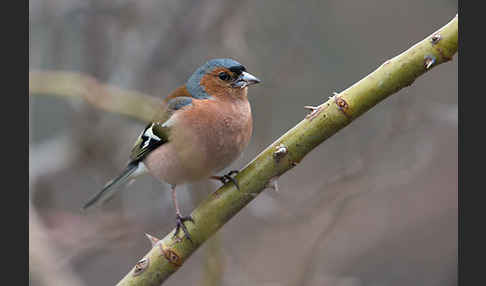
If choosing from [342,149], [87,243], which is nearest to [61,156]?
[87,243]

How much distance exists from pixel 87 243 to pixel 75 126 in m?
1.45

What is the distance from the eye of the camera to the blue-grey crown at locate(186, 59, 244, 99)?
3.83 metres

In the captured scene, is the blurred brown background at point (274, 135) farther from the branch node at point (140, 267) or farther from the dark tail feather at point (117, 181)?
the branch node at point (140, 267)

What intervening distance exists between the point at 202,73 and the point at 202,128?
52 centimetres

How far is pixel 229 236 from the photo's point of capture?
5379mm

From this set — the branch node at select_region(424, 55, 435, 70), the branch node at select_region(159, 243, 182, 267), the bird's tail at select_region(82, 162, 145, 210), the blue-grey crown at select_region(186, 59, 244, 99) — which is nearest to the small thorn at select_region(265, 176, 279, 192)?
the branch node at select_region(159, 243, 182, 267)

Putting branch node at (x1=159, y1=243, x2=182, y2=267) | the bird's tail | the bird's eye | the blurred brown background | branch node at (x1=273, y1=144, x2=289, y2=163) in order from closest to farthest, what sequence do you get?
branch node at (x1=273, y1=144, x2=289, y2=163)
branch node at (x1=159, y1=243, x2=182, y2=267)
the bird's eye
the bird's tail
the blurred brown background

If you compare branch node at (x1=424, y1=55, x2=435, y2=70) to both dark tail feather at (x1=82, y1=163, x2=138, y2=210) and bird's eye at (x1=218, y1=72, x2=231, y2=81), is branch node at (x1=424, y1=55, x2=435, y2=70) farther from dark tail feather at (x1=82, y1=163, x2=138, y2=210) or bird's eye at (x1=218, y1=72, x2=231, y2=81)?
dark tail feather at (x1=82, y1=163, x2=138, y2=210)

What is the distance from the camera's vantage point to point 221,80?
3887mm

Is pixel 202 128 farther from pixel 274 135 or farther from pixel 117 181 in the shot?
pixel 274 135

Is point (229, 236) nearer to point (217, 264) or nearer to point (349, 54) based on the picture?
point (349, 54)

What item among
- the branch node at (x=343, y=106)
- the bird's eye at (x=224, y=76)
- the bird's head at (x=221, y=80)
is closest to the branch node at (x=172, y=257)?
the branch node at (x=343, y=106)

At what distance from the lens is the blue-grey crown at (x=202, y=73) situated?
3.83m

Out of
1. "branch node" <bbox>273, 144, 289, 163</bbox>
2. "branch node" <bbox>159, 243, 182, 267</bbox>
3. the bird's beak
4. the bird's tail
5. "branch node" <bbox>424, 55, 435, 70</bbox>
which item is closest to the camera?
"branch node" <bbox>424, 55, 435, 70</bbox>
